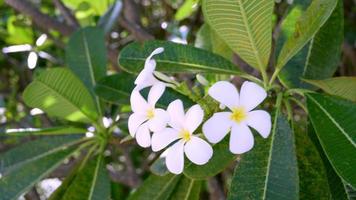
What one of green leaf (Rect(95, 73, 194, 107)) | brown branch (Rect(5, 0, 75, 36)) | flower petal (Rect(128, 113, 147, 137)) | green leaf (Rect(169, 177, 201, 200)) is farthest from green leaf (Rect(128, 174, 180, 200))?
brown branch (Rect(5, 0, 75, 36))

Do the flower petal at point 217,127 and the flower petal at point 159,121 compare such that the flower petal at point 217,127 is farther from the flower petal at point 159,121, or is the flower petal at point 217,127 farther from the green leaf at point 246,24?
the green leaf at point 246,24

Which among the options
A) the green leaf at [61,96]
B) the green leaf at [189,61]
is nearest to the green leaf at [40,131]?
the green leaf at [61,96]

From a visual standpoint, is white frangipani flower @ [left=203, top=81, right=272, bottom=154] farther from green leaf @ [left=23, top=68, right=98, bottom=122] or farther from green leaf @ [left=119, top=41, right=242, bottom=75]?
green leaf @ [left=23, top=68, right=98, bottom=122]

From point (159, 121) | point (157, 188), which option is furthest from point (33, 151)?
point (159, 121)

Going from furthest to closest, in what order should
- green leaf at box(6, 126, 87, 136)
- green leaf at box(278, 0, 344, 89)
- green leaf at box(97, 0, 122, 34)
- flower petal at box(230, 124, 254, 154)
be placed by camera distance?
green leaf at box(97, 0, 122, 34) → green leaf at box(6, 126, 87, 136) → green leaf at box(278, 0, 344, 89) → flower petal at box(230, 124, 254, 154)

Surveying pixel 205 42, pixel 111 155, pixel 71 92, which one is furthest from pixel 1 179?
pixel 111 155

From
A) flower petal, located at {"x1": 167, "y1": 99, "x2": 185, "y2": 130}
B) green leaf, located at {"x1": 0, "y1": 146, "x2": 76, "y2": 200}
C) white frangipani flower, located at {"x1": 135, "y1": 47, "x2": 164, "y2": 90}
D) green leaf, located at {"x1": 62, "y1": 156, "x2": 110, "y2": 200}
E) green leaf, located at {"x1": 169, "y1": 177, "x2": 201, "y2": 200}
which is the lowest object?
green leaf, located at {"x1": 0, "y1": 146, "x2": 76, "y2": 200}

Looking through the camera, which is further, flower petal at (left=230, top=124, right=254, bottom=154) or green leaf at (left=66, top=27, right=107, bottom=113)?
green leaf at (left=66, top=27, right=107, bottom=113)
